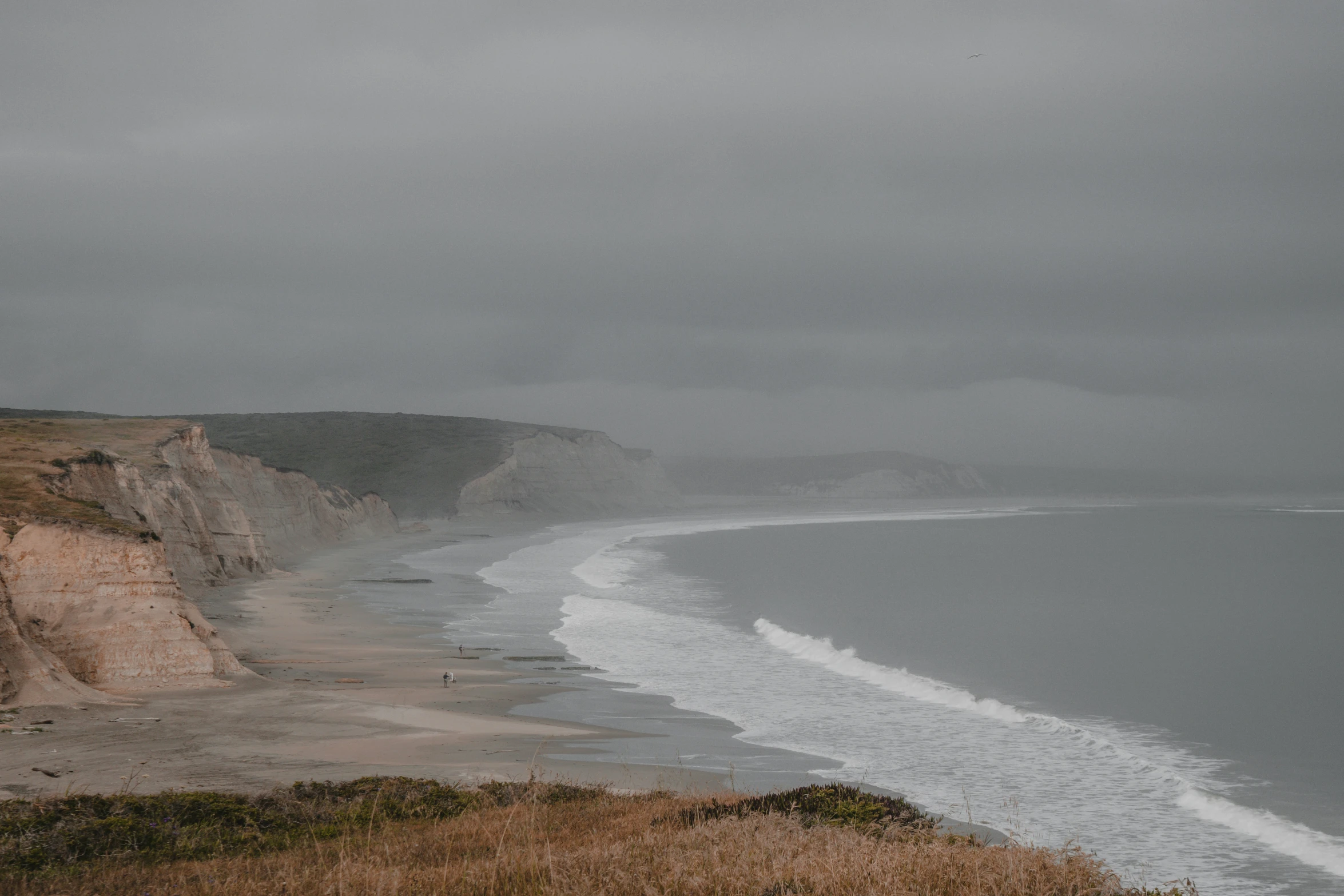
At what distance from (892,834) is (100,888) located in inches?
255

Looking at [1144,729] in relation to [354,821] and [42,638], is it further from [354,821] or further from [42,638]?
[42,638]

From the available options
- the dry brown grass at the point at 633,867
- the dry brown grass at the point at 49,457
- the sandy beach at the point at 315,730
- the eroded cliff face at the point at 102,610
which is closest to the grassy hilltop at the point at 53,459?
the dry brown grass at the point at 49,457

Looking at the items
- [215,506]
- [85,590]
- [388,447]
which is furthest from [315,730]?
[388,447]

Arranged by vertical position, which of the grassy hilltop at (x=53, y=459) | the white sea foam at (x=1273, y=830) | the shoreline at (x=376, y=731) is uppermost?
the grassy hilltop at (x=53, y=459)

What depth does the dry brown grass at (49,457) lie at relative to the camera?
20.6 meters

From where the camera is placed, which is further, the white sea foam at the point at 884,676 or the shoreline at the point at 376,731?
the white sea foam at the point at 884,676

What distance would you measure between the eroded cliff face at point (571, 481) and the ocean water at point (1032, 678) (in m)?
62.9

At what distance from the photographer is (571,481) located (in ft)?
482

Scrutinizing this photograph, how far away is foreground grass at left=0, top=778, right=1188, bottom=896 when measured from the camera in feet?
21.1

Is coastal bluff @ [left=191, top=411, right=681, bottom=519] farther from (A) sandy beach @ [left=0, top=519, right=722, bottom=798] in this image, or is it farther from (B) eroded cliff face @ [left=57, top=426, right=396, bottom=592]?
(A) sandy beach @ [left=0, top=519, right=722, bottom=798]

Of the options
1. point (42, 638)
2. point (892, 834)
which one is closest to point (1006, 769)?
point (892, 834)

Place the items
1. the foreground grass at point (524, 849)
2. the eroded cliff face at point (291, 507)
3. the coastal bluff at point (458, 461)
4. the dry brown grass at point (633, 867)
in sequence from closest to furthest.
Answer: the dry brown grass at point (633, 867), the foreground grass at point (524, 849), the eroded cliff face at point (291, 507), the coastal bluff at point (458, 461)

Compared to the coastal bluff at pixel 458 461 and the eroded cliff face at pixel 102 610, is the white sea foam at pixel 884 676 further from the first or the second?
the coastal bluff at pixel 458 461

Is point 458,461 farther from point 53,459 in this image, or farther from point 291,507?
point 53,459
